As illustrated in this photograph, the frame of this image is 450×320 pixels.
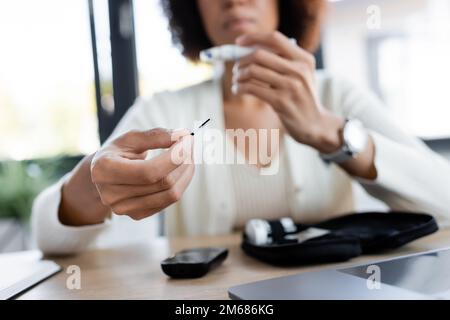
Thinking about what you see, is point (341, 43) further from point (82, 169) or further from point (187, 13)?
point (82, 169)

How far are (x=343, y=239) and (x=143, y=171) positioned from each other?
150 millimetres

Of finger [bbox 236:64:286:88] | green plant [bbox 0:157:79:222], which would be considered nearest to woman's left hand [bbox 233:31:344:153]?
finger [bbox 236:64:286:88]

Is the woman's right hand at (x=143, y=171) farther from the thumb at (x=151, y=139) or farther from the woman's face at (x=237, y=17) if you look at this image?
the woman's face at (x=237, y=17)

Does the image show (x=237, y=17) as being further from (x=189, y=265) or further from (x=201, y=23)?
(x=189, y=265)

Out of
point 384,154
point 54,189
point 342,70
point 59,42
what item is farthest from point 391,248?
point 342,70

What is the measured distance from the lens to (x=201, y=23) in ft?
1.85

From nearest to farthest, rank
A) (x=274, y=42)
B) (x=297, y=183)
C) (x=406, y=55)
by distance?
(x=274, y=42), (x=297, y=183), (x=406, y=55)

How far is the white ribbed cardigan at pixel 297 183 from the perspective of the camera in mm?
412

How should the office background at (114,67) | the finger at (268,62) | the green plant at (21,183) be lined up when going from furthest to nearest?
the green plant at (21,183)
the office background at (114,67)
the finger at (268,62)

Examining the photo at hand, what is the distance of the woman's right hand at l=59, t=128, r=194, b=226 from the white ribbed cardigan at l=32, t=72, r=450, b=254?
132mm

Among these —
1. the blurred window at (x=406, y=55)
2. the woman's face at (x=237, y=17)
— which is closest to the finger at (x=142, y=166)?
the woman's face at (x=237, y=17)

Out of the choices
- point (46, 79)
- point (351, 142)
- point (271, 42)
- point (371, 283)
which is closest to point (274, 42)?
point (271, 42)
